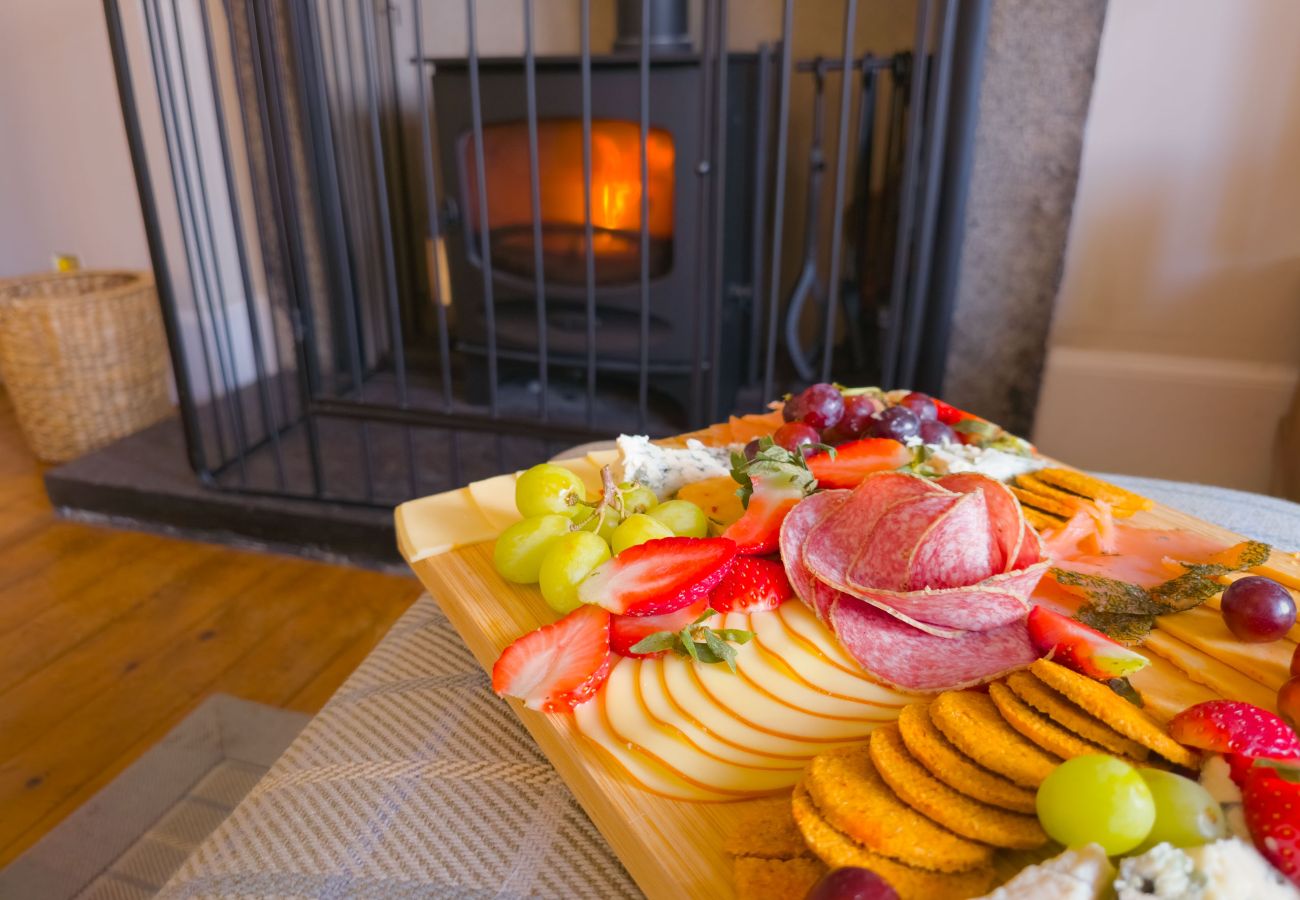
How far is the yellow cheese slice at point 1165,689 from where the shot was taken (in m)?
0.64

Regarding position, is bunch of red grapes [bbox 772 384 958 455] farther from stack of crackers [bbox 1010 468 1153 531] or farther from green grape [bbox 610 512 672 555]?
green grape [bbox 610 512 672 555]

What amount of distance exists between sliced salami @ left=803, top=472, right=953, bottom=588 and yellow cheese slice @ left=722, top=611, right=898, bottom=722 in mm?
84

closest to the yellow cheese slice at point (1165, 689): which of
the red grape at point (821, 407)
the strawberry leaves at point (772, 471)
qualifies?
the strawberry leaves at point (772, 471)

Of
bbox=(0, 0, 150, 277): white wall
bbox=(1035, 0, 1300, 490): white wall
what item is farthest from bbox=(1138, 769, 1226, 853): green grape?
bbox=(0, 0, 150, 277): white wall

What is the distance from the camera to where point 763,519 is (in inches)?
32.7

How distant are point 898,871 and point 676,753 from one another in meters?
0.18

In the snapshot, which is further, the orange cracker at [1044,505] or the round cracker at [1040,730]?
the orange cracker at [1044,505]

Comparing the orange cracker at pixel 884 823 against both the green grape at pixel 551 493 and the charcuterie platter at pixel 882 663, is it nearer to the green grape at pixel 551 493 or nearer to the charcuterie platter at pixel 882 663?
the charcuterie platter at pixel 882 663

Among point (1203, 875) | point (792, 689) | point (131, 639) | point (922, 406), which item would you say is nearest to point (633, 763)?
point (792, 689)

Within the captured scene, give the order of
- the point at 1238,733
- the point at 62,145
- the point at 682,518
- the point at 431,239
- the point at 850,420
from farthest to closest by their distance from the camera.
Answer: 1. the point at 62,145
2. the point at 431,239
3. the point at 850,420
4. the point at 682,518
5. the point at 1238,733

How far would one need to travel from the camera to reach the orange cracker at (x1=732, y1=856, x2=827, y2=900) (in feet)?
1.65

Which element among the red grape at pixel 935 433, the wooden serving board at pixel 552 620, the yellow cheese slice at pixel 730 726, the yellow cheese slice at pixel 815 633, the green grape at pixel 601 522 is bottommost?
the wooden serving board at pixel 552 620

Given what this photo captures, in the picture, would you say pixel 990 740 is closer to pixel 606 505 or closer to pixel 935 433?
pixel 606 505

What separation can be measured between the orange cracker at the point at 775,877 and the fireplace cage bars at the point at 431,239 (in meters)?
1.18
